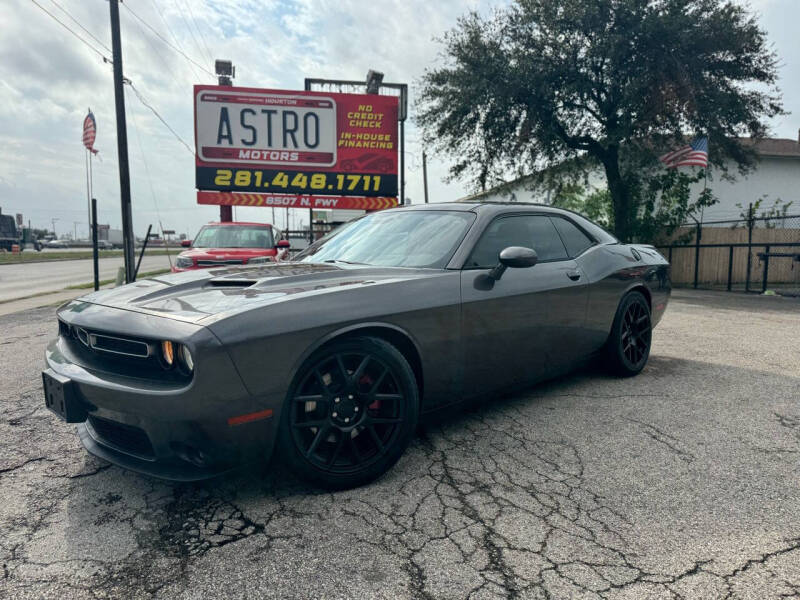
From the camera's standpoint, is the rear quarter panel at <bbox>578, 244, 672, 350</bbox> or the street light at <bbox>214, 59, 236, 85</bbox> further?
the street light at <bbox>214, 59, 236, 85</bbox>

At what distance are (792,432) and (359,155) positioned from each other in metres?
12.0

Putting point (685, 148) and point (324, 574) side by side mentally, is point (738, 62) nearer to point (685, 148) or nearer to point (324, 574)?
point (685, 148)

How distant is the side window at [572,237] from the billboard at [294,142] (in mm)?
10255

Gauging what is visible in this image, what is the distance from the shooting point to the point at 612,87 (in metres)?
14.7

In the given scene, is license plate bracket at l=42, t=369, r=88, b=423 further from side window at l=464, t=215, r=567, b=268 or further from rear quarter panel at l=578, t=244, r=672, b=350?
rear quarter panel at l=578, t=244, r=672, b=350

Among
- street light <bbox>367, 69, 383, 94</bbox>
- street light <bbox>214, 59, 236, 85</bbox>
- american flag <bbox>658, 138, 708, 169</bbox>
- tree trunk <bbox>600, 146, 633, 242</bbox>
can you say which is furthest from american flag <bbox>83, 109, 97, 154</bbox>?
american flag <bbox>658, 138, 708, 169</bbox>

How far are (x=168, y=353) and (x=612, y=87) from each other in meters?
15.5

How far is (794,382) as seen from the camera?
4262 millimetres

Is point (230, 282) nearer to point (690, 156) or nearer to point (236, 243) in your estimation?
point (236, 243)

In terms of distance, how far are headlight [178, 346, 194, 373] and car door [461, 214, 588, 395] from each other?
1.45 meters

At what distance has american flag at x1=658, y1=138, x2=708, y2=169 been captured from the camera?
1434 centimetres

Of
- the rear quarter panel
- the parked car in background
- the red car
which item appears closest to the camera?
the rear quarter panel

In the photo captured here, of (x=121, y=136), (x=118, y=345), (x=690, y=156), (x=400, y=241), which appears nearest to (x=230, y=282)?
(x=118, y=345)

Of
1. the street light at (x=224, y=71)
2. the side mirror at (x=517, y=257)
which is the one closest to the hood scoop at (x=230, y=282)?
the side mirror at (x=517, y=257)
